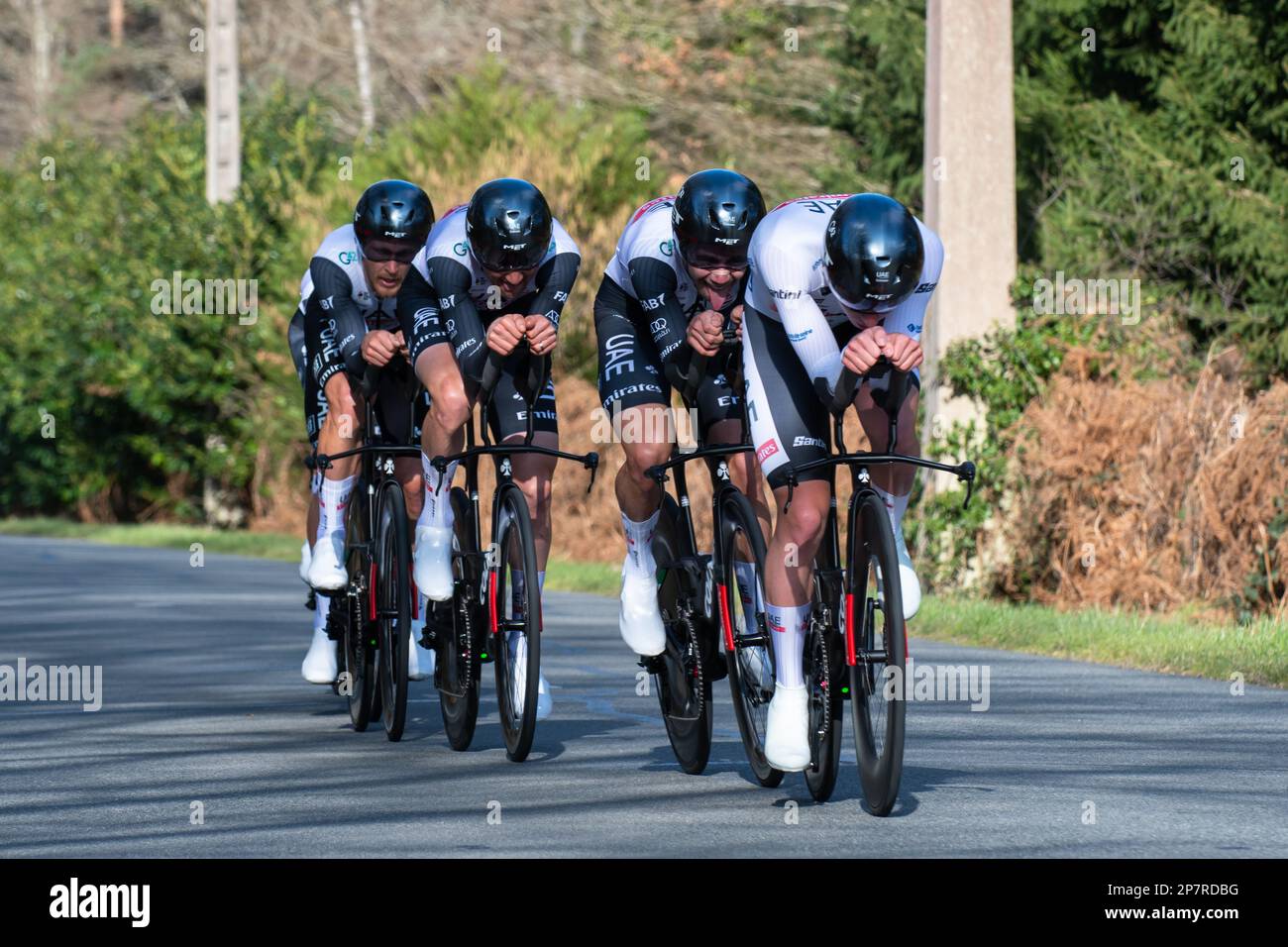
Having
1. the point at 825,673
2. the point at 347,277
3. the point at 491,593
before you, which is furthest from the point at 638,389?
the point at 347,277

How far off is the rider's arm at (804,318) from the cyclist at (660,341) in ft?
2.59

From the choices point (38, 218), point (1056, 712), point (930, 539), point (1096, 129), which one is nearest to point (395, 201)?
point (1056, 712)

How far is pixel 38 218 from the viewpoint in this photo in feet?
134

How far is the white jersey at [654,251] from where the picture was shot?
29.4ft

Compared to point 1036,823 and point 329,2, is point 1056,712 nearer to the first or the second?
point 1036,823

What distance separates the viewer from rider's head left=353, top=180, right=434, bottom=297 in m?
10.4

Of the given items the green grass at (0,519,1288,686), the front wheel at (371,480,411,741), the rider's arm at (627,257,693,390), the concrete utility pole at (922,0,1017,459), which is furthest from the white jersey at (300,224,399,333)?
the concrete utility pole at (922,0,1017,459)

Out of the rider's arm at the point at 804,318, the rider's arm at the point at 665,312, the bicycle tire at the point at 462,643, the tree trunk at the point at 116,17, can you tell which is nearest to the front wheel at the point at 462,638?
the bicycle tire at the point at 462,643

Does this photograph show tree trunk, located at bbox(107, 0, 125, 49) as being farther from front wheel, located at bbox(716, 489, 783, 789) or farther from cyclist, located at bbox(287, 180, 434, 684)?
front wheel, located at bbox(716, 489, 783, 789)

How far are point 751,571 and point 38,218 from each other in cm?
3401

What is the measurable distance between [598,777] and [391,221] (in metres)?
2.77

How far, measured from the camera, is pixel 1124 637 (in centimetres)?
1383

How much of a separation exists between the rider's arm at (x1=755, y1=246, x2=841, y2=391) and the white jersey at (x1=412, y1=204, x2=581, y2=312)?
184 cm

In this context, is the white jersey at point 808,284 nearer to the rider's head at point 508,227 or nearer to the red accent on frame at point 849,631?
the red accent on frame at point 849,631
